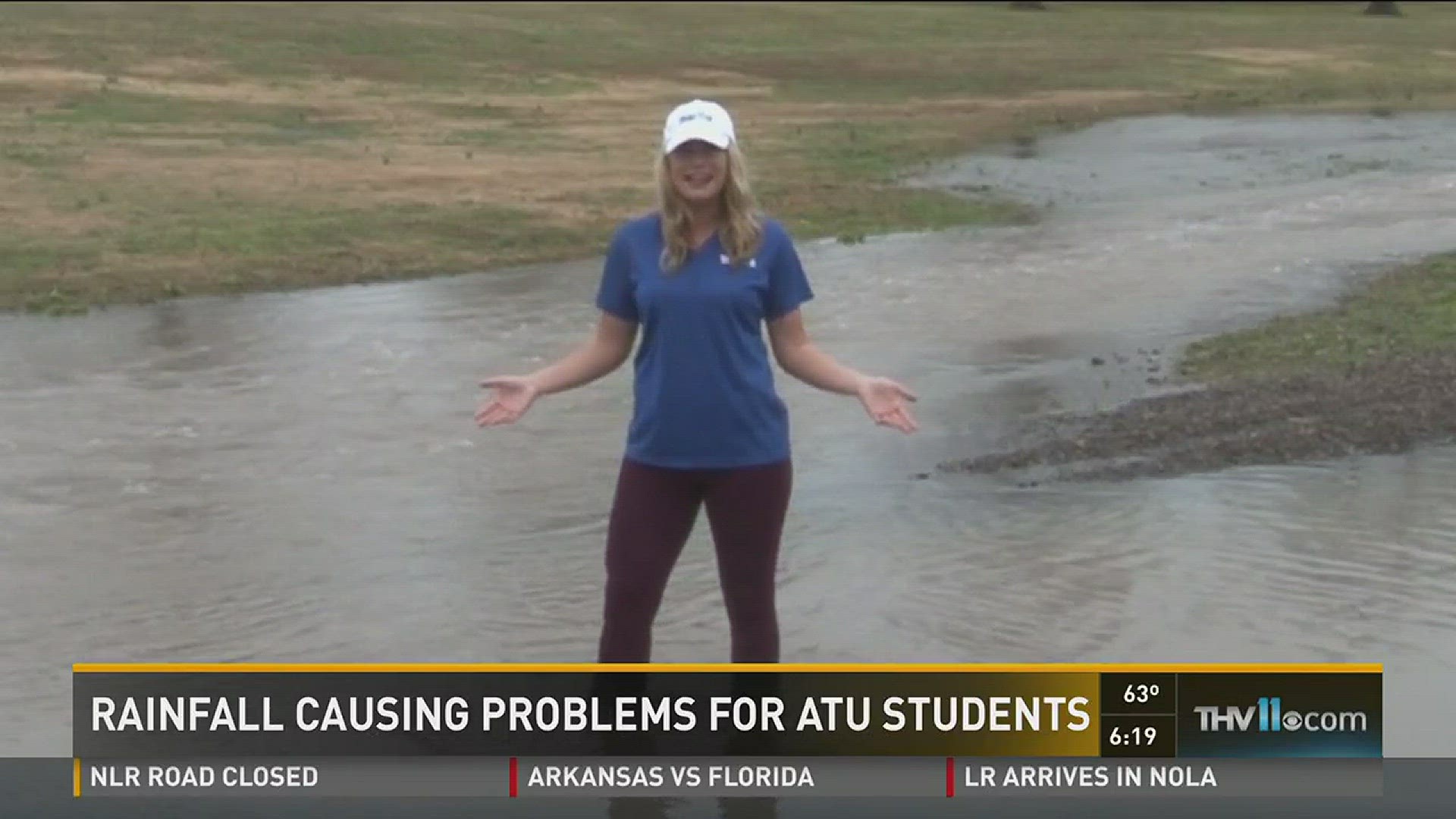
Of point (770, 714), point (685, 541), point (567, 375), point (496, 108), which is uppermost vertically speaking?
point (496, 108)

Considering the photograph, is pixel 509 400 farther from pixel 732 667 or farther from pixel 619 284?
pixel 732 667

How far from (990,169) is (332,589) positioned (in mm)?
17520

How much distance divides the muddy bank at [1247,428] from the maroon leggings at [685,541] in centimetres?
397

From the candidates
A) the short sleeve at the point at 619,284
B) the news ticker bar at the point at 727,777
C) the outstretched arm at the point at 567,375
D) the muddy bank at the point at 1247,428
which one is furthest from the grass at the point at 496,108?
the short sleeve at the point at 619,284

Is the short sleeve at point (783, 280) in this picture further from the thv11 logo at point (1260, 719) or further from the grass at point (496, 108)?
the grass at point (496, 108)

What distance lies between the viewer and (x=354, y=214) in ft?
63.2

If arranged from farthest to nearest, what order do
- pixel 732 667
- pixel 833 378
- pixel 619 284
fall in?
pixel 732 667, pixel 833 378, pixel 619 284

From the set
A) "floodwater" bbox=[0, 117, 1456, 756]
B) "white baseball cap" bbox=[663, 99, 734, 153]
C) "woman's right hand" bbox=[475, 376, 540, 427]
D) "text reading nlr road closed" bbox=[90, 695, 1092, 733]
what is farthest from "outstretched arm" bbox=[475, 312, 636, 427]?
"floodwater" bbox=[0, 117, 1456, 756]

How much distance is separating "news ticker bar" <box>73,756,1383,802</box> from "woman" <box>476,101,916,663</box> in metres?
0.30

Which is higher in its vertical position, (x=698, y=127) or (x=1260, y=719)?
(x=698, y=127)

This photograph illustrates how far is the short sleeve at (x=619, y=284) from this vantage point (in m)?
6.17

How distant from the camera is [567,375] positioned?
6402mm

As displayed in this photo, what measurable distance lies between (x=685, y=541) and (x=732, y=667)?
0.41 m

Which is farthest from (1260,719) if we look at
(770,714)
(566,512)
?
(566,512)
